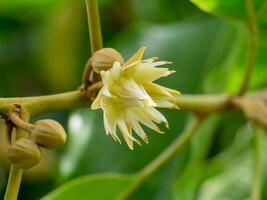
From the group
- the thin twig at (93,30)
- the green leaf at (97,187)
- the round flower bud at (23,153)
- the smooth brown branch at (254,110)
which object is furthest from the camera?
the smooth brown branch at (254,110)

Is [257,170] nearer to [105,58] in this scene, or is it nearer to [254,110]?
[254,110]

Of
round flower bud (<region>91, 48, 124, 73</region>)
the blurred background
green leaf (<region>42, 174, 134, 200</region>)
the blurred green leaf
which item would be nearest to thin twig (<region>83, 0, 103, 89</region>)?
round flower bud (<region>91, 48, 124, 73</region>)

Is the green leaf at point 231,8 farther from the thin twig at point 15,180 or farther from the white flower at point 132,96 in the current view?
the thin twig at point 15,180

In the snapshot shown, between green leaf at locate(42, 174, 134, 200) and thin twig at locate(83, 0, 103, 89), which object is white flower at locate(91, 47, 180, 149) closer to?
thin twig at locate(83, 0, 103, 89)

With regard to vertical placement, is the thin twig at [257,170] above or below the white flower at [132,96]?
below

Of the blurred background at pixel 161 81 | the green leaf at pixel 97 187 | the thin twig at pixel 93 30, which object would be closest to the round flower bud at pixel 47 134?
the thin twig at pixel 93 30

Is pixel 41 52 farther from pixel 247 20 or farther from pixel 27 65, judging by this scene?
pixel 247 20

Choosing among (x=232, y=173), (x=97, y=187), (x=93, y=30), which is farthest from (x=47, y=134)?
(x=232, y=173)
